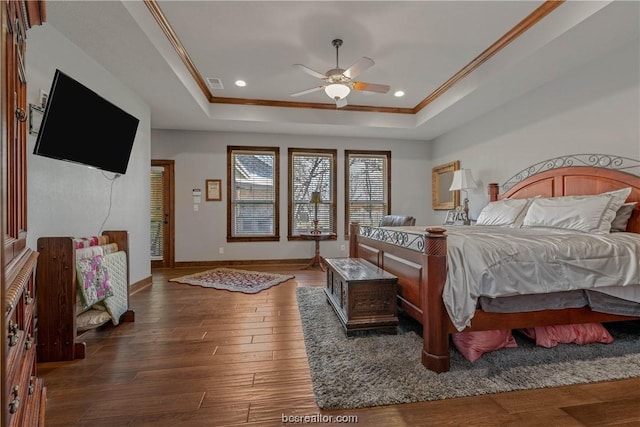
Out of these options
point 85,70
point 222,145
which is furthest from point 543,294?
point 222,145

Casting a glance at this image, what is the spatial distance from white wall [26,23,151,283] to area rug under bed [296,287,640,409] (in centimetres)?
246

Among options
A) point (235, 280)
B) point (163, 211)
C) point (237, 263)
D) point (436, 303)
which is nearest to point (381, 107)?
point (235, 280)

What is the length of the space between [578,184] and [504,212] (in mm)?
748

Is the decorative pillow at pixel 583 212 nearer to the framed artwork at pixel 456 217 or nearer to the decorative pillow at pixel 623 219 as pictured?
the decorative pillow at pixel 623 219

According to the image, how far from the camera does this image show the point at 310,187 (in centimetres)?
599

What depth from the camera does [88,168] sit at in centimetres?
301

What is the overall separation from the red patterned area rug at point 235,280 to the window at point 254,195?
95 centimetres

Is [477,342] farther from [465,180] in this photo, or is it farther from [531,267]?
[465,180]

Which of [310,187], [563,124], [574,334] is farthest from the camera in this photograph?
[310,187]

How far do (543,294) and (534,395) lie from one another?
664mm

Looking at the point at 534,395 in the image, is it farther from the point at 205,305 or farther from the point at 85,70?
the point at 85,70

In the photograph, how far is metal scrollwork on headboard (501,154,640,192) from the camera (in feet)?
9.29

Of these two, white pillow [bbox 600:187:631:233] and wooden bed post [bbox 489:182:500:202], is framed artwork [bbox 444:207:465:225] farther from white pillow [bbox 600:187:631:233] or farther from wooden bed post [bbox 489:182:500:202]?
white pillow [bbox 600:187:631:233]

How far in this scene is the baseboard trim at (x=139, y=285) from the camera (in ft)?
12.4
